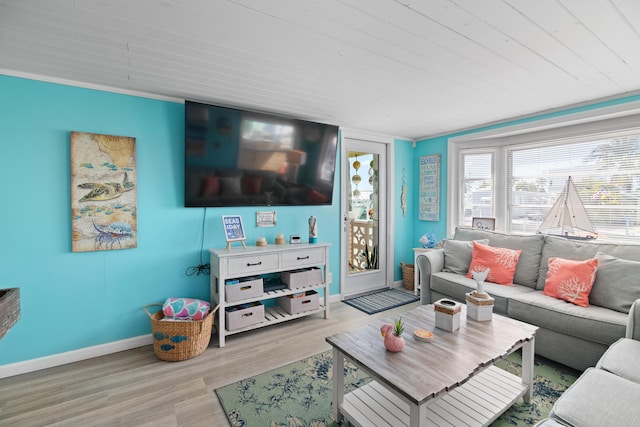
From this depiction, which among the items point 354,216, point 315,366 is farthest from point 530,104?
point 315,366

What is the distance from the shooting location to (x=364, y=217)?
4.20m

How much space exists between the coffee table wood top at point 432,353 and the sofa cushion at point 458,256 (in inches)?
46.8

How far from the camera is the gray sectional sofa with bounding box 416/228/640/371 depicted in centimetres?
209

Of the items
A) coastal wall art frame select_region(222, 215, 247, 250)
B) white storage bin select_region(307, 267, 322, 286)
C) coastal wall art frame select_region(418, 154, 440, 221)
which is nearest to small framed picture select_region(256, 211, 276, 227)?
coastal wall art frame select_region(222, 215, 247, 250)

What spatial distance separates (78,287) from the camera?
241cm

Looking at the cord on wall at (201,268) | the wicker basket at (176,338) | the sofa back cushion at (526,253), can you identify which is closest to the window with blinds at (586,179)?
the sofa back cushion at (526,253)

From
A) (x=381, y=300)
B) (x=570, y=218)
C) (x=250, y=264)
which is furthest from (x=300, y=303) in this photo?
(x=570, y=218)

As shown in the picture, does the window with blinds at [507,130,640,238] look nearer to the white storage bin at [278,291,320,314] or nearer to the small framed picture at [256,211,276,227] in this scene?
the white storage bin at [278,291,320,314]

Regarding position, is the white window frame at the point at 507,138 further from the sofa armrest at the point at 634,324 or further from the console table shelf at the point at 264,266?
the console table shelf at the point at 264,266

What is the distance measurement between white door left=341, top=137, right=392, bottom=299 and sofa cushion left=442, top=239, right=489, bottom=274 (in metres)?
1.07

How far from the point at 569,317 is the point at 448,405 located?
4.10 ft

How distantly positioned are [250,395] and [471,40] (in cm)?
263

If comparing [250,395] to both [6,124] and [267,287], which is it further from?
[6,124]

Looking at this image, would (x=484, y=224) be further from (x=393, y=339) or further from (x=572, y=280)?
(x=393, y=339)
